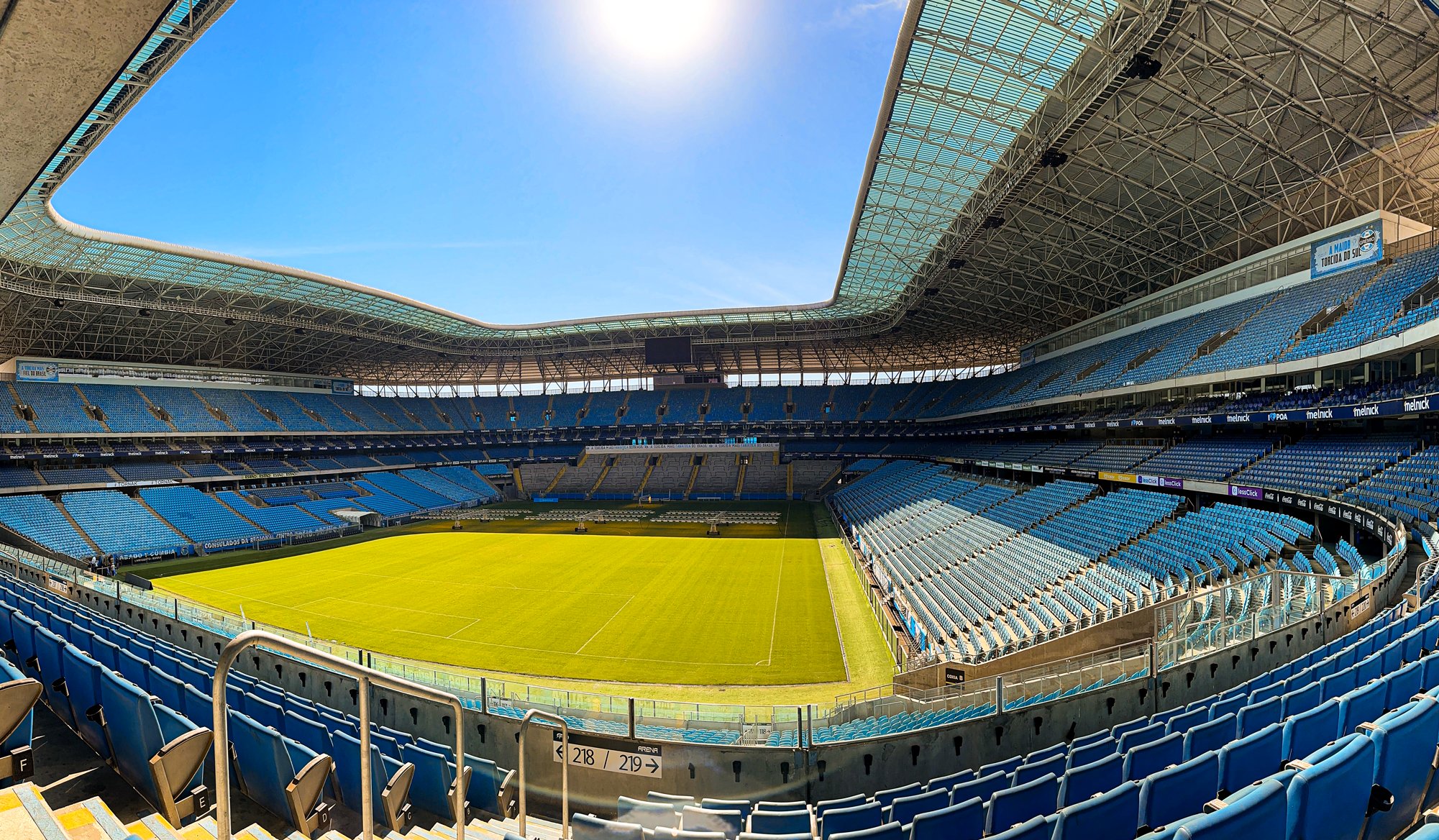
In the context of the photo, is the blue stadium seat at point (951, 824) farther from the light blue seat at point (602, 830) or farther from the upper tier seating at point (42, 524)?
the upper tier seating at point (42, 524)

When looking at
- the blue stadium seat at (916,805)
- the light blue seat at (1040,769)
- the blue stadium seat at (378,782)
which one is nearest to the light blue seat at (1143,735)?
the light blue seat at (1040,769)

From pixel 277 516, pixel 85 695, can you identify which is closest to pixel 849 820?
pixel 85 695

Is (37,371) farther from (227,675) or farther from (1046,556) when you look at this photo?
(1046,556)

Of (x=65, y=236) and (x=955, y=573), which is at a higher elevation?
(x=65, y=236)

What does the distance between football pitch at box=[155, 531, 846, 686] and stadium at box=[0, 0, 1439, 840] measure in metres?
0.28

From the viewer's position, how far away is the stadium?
502cm

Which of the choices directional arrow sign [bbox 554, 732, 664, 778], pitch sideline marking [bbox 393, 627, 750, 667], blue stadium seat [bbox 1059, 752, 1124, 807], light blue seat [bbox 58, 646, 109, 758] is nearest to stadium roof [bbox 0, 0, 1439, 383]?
light blue seat [bbox 58, 646, 109, 758]

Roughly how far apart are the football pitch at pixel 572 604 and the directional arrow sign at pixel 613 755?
296 inches

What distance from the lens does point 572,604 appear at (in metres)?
25.6

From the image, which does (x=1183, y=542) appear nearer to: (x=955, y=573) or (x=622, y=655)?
(x=955, y=573)

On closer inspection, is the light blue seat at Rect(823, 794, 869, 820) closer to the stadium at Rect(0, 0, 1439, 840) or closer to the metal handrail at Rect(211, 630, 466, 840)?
the stadium at Rect(0, 0, 1439, 840)

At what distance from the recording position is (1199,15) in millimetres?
17328

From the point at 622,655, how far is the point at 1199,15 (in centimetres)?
2446

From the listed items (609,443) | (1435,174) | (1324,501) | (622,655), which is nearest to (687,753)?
(622,655)
